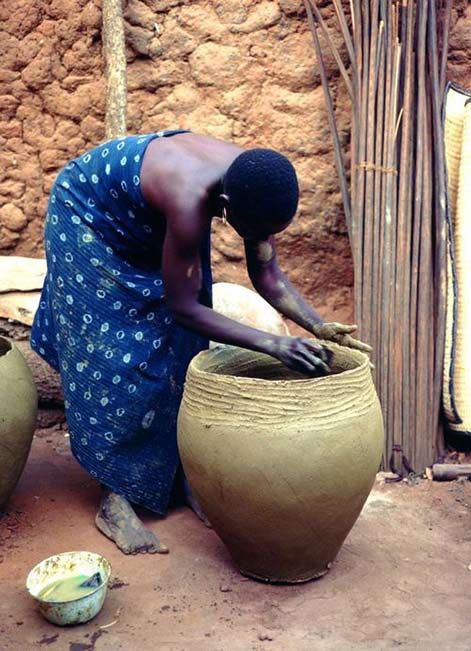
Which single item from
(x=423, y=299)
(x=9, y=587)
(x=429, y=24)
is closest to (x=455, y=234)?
(x=423, y=299)

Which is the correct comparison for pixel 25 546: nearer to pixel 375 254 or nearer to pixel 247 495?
pixel 247 495

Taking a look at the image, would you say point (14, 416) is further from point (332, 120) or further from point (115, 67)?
point (332, 120)

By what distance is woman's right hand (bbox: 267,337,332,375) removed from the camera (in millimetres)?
2561

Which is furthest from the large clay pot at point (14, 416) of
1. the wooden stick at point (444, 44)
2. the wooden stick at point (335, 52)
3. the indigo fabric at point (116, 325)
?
the wooden stick at point (444, 44)

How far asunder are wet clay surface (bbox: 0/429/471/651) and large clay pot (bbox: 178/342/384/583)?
7.4 inches

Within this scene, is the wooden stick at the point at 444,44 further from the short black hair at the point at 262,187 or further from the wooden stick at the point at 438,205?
the short black hair at the point at 262,187

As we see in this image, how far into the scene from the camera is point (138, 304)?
301 centimetres

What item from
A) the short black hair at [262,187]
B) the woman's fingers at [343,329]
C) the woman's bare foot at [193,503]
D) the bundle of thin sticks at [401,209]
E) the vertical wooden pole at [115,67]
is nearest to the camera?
the short black hair at [262,187]

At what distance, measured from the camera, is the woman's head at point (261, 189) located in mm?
2424

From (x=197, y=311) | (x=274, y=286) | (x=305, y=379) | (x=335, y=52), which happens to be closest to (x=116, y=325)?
(x=197, y=311)

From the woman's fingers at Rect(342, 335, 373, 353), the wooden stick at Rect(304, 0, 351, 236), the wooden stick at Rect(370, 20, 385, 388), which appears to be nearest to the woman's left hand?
the woman's fingers at Rect(342, 335, 373, 353)

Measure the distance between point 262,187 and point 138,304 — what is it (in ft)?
2.64

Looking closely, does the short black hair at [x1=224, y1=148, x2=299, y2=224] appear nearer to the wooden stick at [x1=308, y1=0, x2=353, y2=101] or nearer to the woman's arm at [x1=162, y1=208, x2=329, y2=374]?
the woman's arm at [x1=162, y1=208, x2=329, y2=374]

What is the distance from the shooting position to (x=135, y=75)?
4172 millimetres
